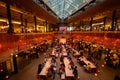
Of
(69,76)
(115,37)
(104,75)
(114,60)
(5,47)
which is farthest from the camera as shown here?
(114,60)

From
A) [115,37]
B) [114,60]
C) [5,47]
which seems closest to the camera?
[5,47]

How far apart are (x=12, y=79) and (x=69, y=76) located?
563cm

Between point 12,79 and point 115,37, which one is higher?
point 115,37

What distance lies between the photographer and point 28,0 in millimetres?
12156

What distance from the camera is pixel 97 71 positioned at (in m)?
Result: 15.9

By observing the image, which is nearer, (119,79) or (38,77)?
(119,79)

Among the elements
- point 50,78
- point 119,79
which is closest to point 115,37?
point 119,79

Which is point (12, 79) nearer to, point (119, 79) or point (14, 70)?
point (14, 70)

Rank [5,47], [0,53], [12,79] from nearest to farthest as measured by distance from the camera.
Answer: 1. [0,53]
2. [5,47]
3. [12,79]

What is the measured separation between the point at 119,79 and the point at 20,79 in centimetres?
910

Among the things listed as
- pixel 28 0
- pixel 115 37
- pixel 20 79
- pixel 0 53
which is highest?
pixel 28 0

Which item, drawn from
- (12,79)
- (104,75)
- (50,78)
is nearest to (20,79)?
(12,79)

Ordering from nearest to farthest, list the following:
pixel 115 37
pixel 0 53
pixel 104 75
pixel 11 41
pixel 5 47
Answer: pixel 0 53 < pixel 5 47 < pixel 11 41 < pixel 115 37 < pixel 104 75

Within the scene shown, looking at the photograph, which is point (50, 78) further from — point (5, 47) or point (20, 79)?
point (5, 47)
